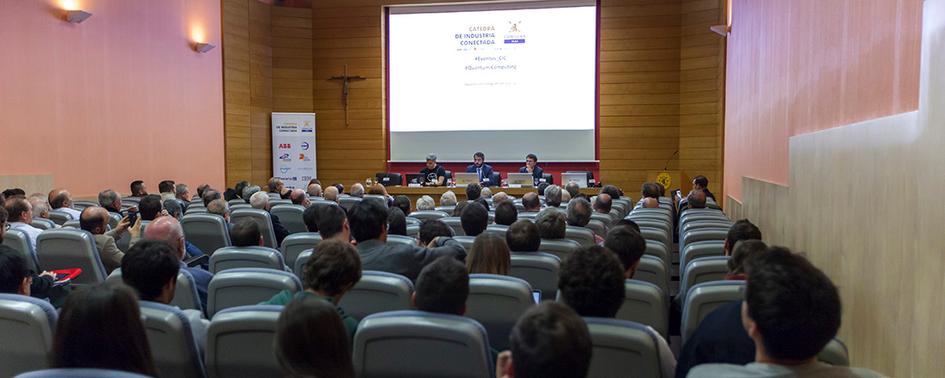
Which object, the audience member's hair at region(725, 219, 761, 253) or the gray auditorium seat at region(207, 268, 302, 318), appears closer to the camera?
the gray auditorium seat at region(207, 268, 302, 318)

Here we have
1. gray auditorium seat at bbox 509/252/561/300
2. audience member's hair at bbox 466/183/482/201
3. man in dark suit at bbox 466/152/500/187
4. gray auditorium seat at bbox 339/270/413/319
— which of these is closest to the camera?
gray auditorium seat at bbox 339/270/413/319

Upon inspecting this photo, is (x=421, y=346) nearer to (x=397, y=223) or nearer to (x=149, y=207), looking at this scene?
(x=397, y=223)

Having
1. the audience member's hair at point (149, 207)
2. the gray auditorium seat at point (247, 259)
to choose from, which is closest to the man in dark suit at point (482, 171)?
the audience member's hair at point (149, 207)

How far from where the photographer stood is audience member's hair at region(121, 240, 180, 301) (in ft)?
8.61

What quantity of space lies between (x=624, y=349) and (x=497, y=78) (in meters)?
11.4

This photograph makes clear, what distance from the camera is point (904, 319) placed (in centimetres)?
250

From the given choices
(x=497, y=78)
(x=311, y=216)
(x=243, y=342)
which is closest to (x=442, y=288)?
(x=243, y=342)

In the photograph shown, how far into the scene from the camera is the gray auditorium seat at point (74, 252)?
4.36m

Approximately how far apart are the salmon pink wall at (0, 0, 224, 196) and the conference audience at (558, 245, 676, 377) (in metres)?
8.29

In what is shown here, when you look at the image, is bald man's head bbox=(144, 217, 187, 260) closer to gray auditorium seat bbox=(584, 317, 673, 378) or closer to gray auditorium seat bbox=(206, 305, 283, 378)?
gray auditorium seat bbox=(206, 305, 283, 378)

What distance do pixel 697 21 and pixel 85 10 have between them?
9487mm

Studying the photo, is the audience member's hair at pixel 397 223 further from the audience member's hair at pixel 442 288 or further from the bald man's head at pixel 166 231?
the audience member's hair at pixel 442 288

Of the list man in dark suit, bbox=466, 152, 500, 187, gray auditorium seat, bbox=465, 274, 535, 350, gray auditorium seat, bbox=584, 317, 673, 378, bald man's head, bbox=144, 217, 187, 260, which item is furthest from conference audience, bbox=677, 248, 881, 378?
man in dark suit, bbox=466, 152, 500, 187

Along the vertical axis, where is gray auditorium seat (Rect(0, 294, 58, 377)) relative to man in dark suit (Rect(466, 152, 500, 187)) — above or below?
below
